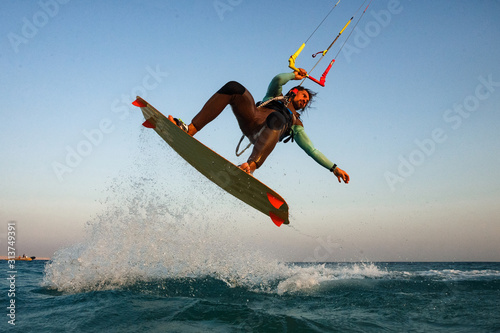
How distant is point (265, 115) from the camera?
219 inches

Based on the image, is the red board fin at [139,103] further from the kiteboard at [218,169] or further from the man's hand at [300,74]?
the man's hand at [300,74]

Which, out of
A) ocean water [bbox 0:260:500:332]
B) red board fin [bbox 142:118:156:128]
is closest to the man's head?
red board fin [bbox 142:118:156:128]

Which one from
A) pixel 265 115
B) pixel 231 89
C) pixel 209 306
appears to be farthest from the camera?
pixel 265 115

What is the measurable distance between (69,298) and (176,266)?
8.88 feet

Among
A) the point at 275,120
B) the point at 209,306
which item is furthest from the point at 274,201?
the point at 209,306

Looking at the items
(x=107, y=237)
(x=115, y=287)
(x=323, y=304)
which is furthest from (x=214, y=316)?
(x=107, y=237)

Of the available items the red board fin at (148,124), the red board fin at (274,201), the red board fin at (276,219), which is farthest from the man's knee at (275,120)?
the red board fin at (148,124)

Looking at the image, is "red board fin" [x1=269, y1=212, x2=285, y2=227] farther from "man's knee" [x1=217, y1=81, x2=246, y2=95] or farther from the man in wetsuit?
"man's knee" [x1=217, y1=81, x2=246, y2=95]

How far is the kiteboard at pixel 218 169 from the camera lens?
5223 millimetres

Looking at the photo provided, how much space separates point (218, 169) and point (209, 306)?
2.21 m

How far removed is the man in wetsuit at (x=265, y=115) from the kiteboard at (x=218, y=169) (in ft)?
0.63

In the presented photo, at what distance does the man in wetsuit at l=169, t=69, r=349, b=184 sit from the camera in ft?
17.2

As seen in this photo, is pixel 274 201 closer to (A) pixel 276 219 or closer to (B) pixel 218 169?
(A) pixel 276 219

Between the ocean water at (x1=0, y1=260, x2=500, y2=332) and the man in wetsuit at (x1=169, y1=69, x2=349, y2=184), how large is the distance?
232cm
